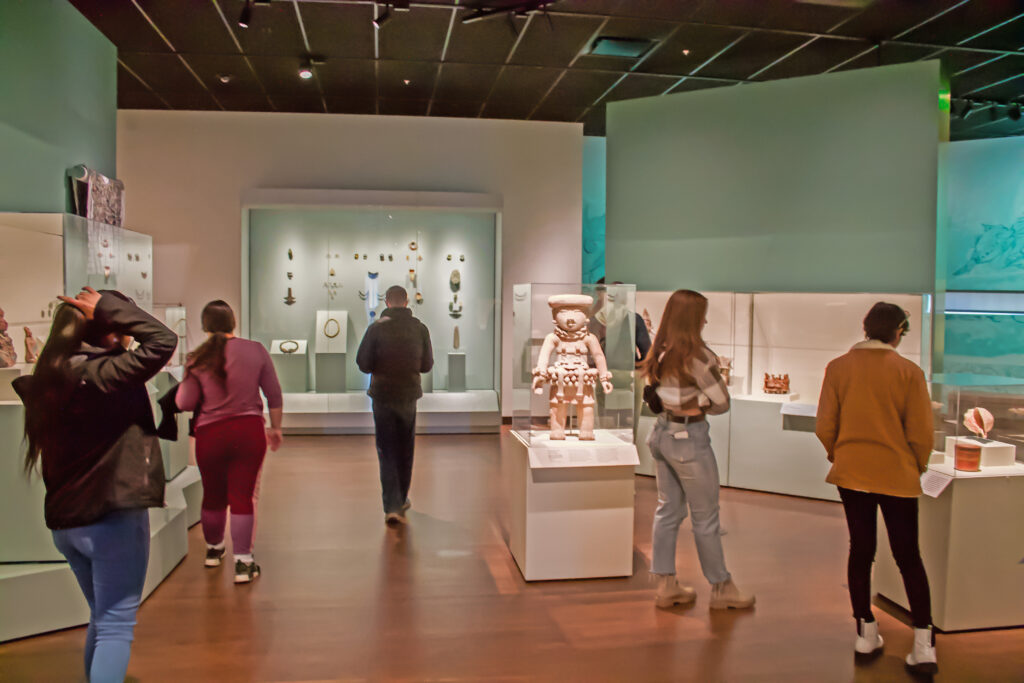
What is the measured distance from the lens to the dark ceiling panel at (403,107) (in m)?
9.45

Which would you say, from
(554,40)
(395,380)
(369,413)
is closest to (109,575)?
(395,380)

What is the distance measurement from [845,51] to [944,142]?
5.31ft

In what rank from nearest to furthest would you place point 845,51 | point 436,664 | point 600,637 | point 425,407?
point 436,664, point 600,637, point 845,51, point 425,407

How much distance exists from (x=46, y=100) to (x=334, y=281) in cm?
474

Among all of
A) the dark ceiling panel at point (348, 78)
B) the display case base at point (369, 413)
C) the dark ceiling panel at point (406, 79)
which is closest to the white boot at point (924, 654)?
the display case base at point (369, 413)

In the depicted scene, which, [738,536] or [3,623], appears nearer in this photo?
[3,623]

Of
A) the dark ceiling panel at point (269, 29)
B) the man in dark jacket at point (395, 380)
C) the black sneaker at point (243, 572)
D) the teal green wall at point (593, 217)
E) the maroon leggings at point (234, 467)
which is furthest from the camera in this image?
the teal green wall at point (593, 217)

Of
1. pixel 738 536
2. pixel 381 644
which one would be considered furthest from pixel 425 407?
pixel 381 644

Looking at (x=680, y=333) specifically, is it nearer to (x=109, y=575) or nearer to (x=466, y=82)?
(x=109, y=575)

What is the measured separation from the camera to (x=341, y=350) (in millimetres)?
Answer: 9055

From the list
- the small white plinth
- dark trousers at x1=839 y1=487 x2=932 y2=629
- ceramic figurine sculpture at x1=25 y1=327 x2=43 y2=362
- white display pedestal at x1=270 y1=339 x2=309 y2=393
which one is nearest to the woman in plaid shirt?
dark trousers at x1=839 y1=487 x2=932 y2=629

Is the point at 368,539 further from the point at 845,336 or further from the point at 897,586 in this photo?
the point at 845,336

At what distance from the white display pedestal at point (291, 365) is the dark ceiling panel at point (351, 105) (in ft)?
10.2

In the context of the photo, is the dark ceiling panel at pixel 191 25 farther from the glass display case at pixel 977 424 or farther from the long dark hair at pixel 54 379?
the glass display case at pixel 977 424
